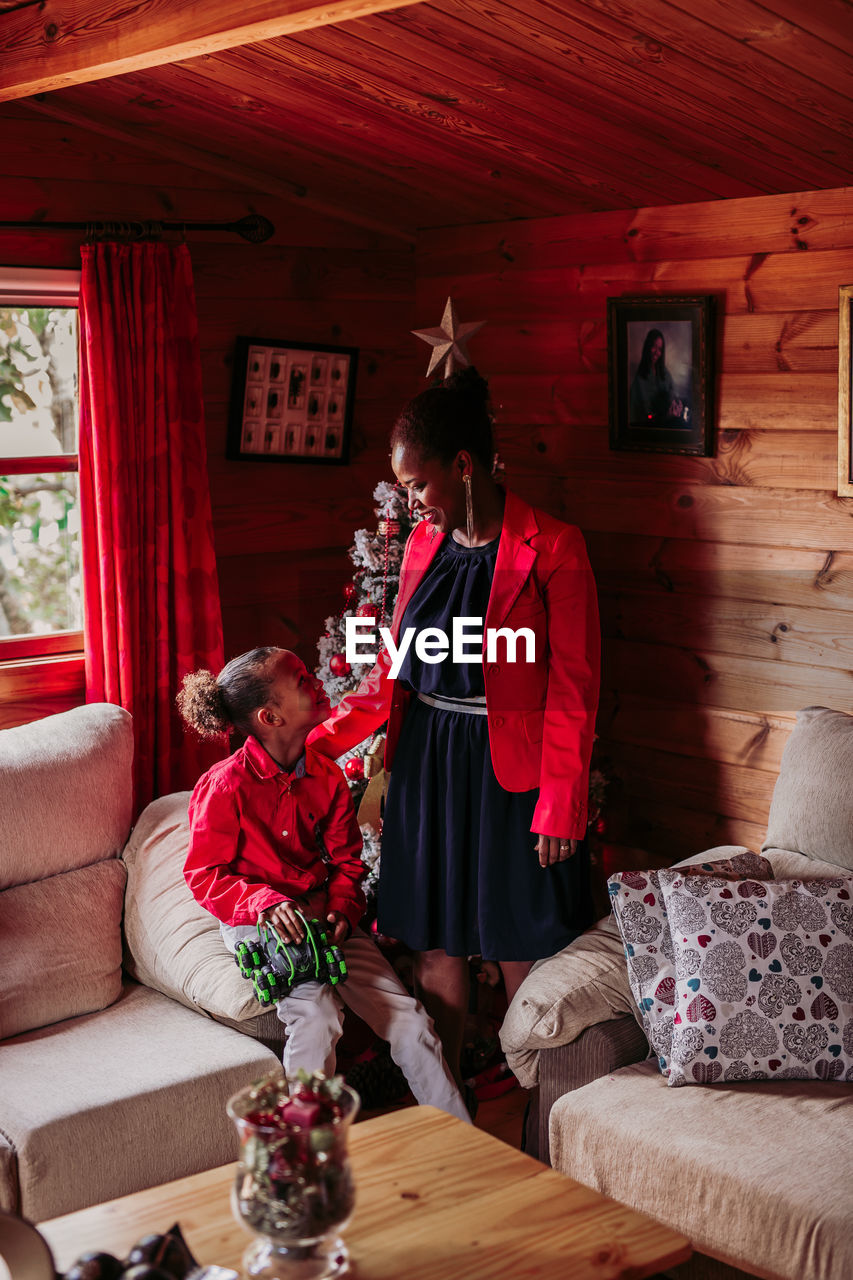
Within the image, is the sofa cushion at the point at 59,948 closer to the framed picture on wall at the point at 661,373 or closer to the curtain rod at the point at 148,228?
the curtain rod at the point at 148,228

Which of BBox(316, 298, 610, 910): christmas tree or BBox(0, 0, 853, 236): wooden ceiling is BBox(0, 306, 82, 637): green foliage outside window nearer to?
BBox(0, 0, 853, 236): wooden ceiling

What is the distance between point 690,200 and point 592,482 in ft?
2.44

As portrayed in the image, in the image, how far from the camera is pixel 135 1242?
5.46ft

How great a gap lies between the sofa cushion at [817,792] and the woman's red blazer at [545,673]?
17.2 inches

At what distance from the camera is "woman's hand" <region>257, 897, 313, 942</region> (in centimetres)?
249

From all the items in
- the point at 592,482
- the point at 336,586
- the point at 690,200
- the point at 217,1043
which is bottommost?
the point at 217,1043

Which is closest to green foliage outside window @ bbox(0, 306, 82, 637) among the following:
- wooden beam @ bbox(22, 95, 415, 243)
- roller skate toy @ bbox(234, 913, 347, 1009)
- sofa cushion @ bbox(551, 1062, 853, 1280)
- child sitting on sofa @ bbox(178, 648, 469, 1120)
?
wooden beam @ bbox(22, 95, 415, 243)

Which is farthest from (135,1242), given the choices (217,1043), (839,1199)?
(839,1199)

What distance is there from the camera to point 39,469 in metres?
3.37

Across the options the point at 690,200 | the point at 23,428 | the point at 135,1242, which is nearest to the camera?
the point at 135,1242

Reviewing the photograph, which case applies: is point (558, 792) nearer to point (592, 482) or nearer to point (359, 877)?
point (359, 877)

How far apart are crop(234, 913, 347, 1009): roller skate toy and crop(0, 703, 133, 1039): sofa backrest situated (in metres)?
0.41

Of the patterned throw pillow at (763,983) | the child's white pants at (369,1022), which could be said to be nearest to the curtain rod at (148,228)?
the child's white pants at (369,1022)

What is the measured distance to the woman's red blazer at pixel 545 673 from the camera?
8.29 feet
